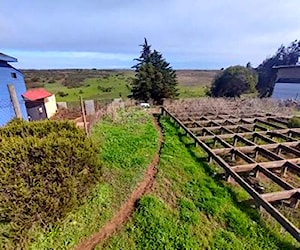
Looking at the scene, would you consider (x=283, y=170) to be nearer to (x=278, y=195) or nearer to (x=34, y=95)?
(x=278, y=195)

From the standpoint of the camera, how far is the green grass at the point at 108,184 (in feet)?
11.8

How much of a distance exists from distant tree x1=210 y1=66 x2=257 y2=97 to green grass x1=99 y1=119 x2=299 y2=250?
20.3m

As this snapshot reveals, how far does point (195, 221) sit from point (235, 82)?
2204 centimetres

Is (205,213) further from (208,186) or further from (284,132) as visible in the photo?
(284,132)

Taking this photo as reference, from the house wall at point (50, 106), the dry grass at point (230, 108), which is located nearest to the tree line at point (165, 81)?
the dry grass at point (230, 108)

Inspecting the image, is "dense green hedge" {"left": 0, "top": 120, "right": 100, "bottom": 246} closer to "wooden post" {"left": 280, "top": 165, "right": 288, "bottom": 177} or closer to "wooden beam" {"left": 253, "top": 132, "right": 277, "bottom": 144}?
"wooden post" {"left": 280, "top": 165, "right": 288, "bottom": 177}

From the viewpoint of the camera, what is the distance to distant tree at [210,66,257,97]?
76.1ft

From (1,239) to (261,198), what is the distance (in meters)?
4.13

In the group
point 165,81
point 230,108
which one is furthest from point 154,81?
point 230,108

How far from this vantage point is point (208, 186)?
5012 mm

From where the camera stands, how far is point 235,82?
23.5 metres

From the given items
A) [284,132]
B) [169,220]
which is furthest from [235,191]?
[284,132]

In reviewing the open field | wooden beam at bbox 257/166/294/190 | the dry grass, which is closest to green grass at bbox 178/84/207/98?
the open field

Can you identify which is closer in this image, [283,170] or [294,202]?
[294,202]
